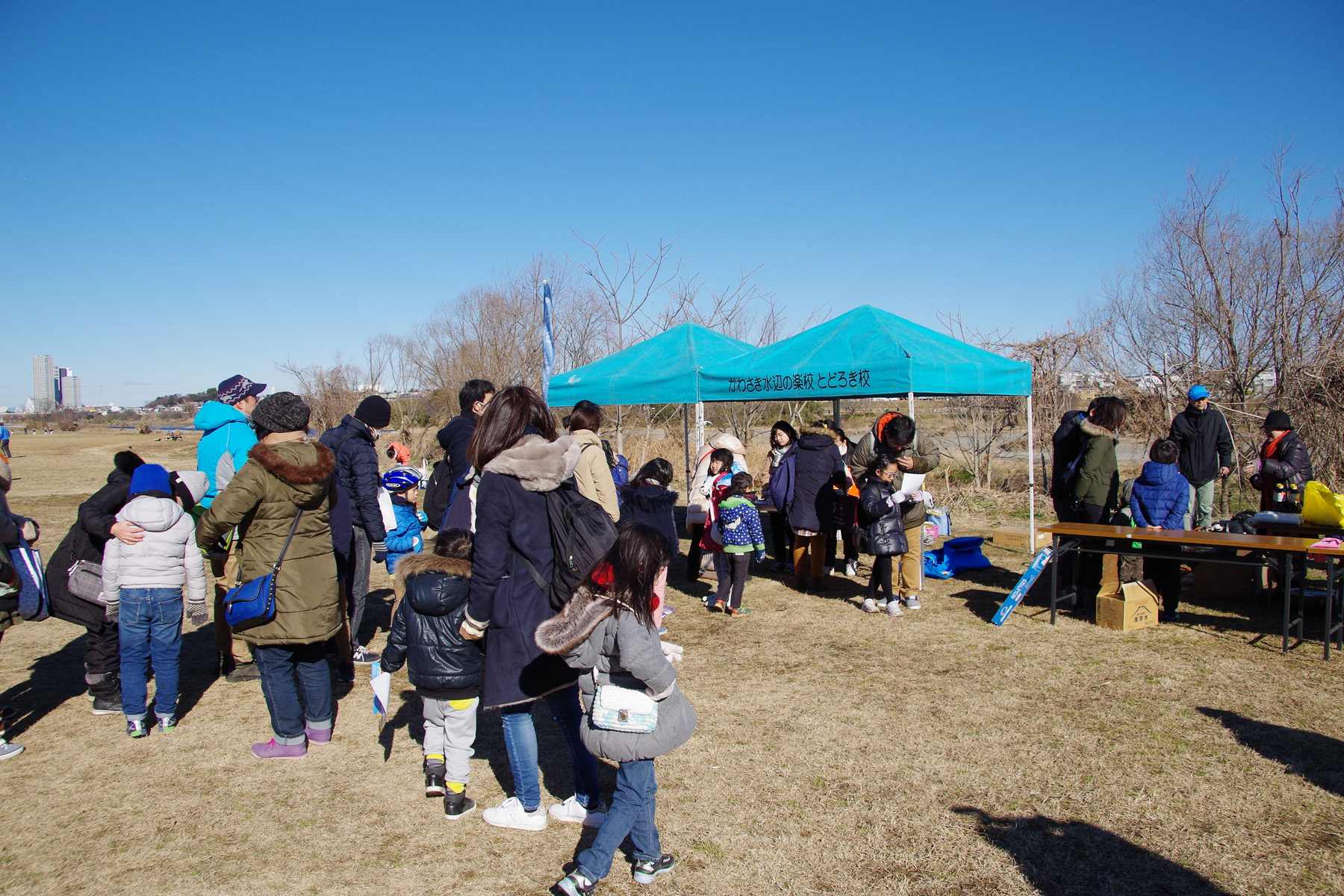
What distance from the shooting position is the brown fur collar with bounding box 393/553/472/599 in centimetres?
328

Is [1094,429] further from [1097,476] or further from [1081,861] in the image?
[1081,861]

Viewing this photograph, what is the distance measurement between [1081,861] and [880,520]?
3.38 meters

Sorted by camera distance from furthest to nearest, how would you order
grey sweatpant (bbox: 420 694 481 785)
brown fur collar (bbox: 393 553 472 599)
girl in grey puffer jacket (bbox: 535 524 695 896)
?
grey sweatpant (bbox: 420 694 481 785) → brown fur collar (bbox: 393 553 472 599) → girl in grey puffer jacket (bbox: 535 524 695 896)

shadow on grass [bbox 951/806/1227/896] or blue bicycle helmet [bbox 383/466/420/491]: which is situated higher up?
blue bicycle helmet [bbox 383/466/420/491]

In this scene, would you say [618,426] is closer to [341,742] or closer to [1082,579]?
[1082,579]

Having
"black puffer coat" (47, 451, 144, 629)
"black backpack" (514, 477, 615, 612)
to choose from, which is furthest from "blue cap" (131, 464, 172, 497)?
"black backpack" (514, 477, 615, 612)

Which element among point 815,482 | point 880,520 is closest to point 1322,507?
point 880,520

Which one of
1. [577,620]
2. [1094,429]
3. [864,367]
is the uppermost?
[864,367]

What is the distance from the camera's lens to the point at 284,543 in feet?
12.8

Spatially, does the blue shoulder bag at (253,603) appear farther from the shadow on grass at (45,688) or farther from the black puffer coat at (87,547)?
the shadow on grass at (45,688)

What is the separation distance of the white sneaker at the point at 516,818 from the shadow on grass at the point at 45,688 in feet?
10.3

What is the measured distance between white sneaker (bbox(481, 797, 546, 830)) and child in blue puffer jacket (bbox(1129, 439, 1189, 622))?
5147 millimetres

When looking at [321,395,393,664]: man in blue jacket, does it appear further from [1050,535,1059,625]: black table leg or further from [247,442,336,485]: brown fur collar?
[1050,535,1059,625]: black table leg

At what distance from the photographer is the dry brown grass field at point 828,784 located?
120 inches
